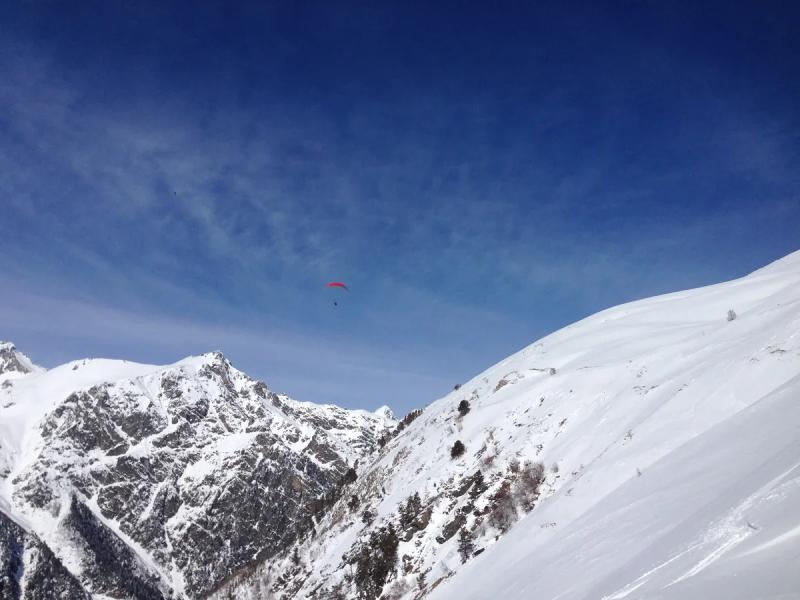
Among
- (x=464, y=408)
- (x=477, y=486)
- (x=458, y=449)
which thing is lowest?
(x=477, y=486)

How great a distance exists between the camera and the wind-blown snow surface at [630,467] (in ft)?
33.1

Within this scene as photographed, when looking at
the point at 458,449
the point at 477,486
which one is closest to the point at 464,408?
the point at 458,449

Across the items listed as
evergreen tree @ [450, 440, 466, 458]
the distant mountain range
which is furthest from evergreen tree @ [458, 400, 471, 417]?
evergreen tree @ [450, 440, 466, 458]

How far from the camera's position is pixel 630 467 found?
977 inches

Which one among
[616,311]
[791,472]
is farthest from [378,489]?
[791,472]

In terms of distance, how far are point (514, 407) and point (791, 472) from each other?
160ft

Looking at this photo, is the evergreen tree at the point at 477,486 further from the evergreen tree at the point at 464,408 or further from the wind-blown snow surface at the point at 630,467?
the evergreen tree at the point at 464,408

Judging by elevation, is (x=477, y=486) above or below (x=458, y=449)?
below

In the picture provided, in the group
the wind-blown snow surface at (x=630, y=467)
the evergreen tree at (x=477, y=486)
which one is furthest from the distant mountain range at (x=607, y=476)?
the evergreen tree at (x=477, y=486)

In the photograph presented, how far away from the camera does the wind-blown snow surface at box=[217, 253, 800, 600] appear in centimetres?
1008

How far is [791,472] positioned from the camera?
1050 centimetres

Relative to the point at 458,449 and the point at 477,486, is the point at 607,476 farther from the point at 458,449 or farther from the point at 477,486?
the point at 458,449

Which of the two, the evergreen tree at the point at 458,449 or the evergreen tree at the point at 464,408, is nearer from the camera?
the evergreen tree at the point at 458,449

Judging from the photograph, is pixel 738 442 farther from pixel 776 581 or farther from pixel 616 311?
pixel 616 311
